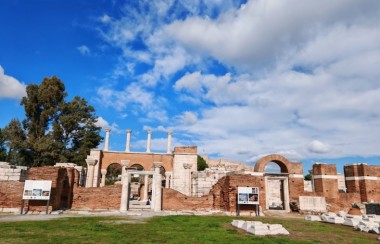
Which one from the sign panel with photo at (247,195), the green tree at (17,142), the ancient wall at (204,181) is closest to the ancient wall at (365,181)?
the ancient wall at (204,181)

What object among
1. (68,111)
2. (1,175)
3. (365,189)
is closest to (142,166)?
(68,111)

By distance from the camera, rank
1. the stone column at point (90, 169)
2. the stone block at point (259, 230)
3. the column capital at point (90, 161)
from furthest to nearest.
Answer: the column capital at point (90, 161) < the stone column at point (90, 169) < the stone block at point (259, 230)

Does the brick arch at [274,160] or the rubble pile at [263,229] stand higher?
the brick arch at [274,160]

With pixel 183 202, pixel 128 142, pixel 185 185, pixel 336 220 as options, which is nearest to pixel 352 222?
pixel 336 220

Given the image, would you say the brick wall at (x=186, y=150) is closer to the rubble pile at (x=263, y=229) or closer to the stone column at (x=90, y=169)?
the stone column at (x=90, y=169)

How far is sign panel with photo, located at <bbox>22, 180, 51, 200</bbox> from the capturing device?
15.0 m

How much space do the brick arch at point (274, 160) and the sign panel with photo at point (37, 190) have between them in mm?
16658

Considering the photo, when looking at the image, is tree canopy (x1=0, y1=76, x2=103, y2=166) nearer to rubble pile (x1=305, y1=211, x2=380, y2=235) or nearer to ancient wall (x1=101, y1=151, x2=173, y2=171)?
ancient wall (x1=101, y1=151, x2=173, y2=171)

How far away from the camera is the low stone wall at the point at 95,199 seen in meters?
17.4

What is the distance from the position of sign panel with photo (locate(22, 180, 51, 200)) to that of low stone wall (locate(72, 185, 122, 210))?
2.37 metres

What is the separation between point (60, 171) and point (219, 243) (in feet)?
40.6

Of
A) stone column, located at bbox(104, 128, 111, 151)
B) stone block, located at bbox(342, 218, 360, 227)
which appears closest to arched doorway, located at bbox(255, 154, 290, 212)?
stone block, located at bbox(342, 218, 360, 227)

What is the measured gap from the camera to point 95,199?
57.6 ft

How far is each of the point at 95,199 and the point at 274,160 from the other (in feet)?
50.9
